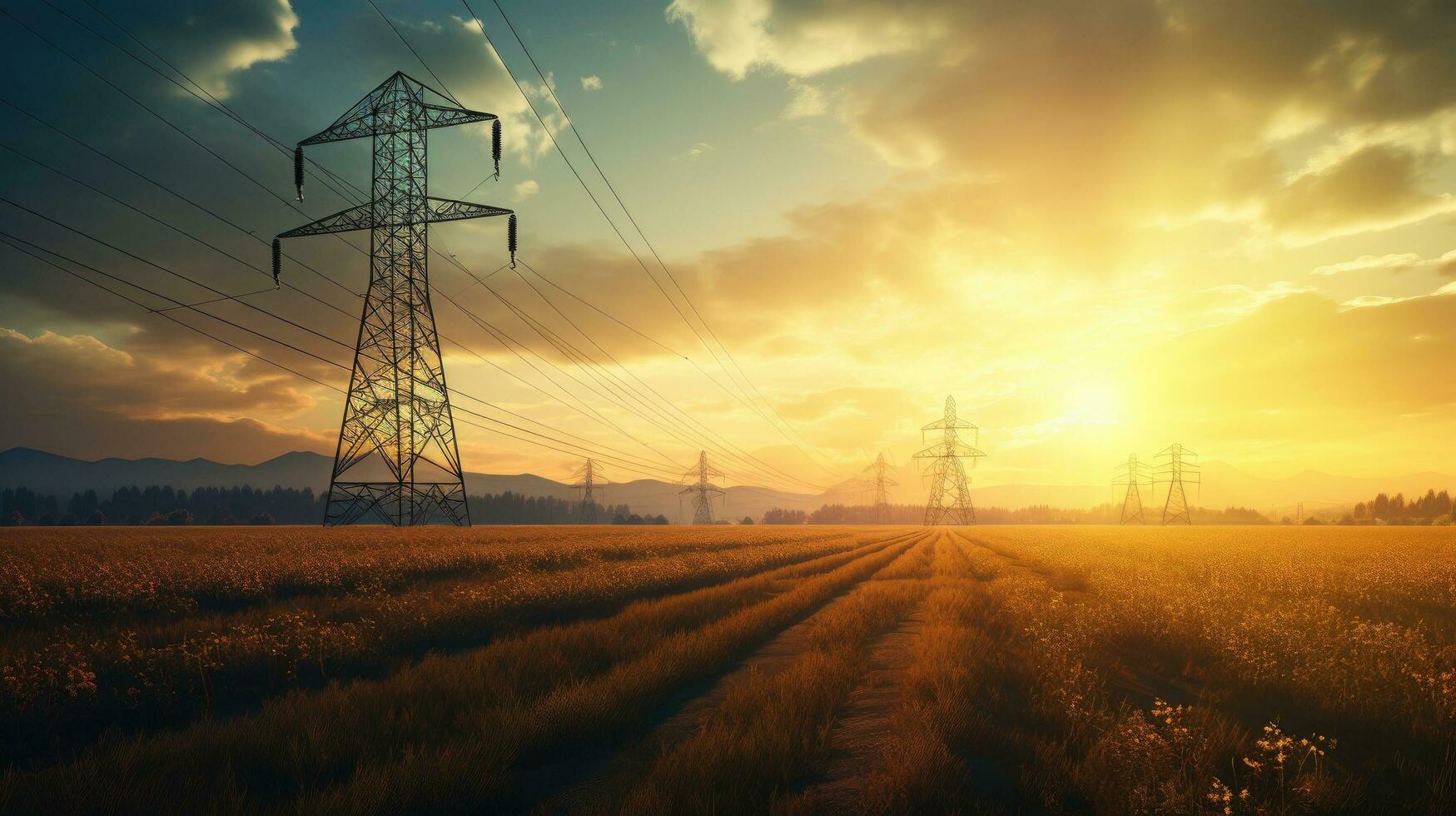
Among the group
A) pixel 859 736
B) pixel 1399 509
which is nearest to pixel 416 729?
pixel 859 736

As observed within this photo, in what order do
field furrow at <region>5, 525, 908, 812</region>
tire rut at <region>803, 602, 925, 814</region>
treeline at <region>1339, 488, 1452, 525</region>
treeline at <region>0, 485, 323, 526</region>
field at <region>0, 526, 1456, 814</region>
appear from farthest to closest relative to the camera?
treeline at <region>1339, 488, 1452, 525</region>
treeline at <region>0, 485, 323, 526</region>
tire rut at <region>803, 602, 925, 814</region>
field at <region>0, 526, 1456, 814</region>
field furrow at <region>5, 525, 908, 812</region>

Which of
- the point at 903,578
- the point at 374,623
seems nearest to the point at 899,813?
the point at 374,623

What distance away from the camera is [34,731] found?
6355 millimetres

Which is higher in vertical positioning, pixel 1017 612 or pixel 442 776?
pixel 442 776

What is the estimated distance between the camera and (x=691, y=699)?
7832 millimetres

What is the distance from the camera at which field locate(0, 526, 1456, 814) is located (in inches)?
187

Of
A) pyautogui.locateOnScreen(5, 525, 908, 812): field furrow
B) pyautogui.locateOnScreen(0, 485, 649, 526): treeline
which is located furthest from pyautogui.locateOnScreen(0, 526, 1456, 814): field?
pyautogui.locateOnScreen(0, 485, 649, 526): treeline

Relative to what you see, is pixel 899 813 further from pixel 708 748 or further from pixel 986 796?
pixel 708 748

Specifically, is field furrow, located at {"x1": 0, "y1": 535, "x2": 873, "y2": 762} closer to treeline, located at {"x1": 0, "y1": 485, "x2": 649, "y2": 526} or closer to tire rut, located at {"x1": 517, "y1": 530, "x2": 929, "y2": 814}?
tire rut, located at {"x1": 517, "y1": 530, "x2": 929, "y2": 814}

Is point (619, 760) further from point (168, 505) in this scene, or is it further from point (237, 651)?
point (168, 505)

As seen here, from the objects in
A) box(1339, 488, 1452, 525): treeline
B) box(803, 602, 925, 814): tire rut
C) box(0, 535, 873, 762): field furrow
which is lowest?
box(1339, 488, 1452, 525): treeline

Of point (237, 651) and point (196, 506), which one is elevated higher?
point (237, 651)

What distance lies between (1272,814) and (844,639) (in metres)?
6.78

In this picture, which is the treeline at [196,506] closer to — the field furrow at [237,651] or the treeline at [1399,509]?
the field furrow at [237,651]
